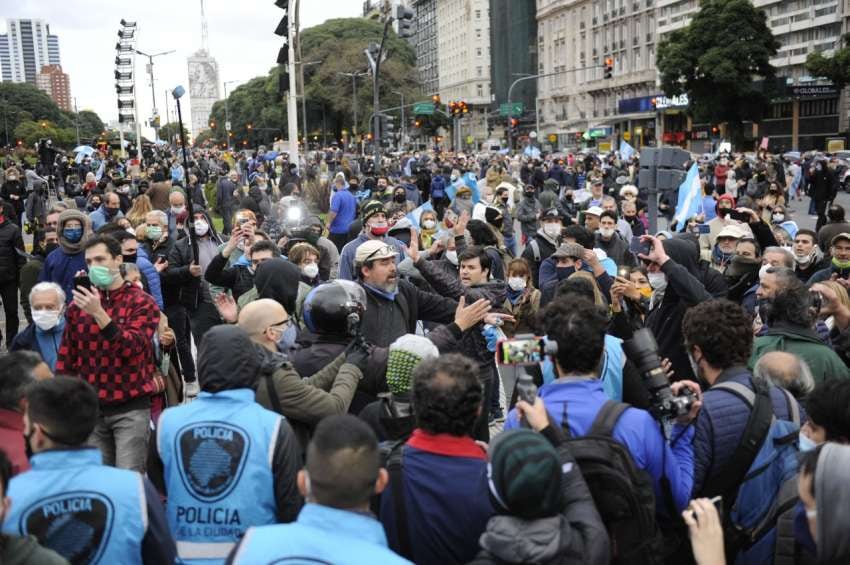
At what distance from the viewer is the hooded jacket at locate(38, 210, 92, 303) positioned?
7672 millimetres

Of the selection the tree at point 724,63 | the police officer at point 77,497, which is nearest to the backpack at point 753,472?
the police officer at point 77,497

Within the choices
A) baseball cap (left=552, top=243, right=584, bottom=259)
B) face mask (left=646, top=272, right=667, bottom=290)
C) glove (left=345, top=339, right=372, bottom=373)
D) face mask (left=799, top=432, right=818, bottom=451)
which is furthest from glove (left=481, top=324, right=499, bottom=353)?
face mask (left=799, top=432, right=818, bottom=451)

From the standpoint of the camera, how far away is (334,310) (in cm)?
449

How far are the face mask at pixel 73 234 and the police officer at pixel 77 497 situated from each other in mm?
4804

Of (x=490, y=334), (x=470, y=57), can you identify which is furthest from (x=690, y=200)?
(x=470, y=57)

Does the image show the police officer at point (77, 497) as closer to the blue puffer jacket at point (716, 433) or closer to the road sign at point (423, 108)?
the blue puffer jacket at point (716, 433)

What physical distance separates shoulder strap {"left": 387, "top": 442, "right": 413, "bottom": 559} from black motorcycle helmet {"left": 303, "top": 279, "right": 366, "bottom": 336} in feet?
4.62

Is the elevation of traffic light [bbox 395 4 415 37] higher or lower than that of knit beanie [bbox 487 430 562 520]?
higher

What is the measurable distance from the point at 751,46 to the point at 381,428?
61.0 m

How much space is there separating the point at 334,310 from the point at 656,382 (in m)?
1.68

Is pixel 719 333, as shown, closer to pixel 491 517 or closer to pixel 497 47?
pixel 491 517

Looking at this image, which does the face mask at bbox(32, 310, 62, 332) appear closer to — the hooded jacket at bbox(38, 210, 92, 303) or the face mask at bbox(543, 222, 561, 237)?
the hooded jacket at bbox(38, 210, 92, 303)

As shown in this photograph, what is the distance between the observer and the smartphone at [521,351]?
319cm

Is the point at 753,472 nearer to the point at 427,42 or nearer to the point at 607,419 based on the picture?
the point at 607,419
